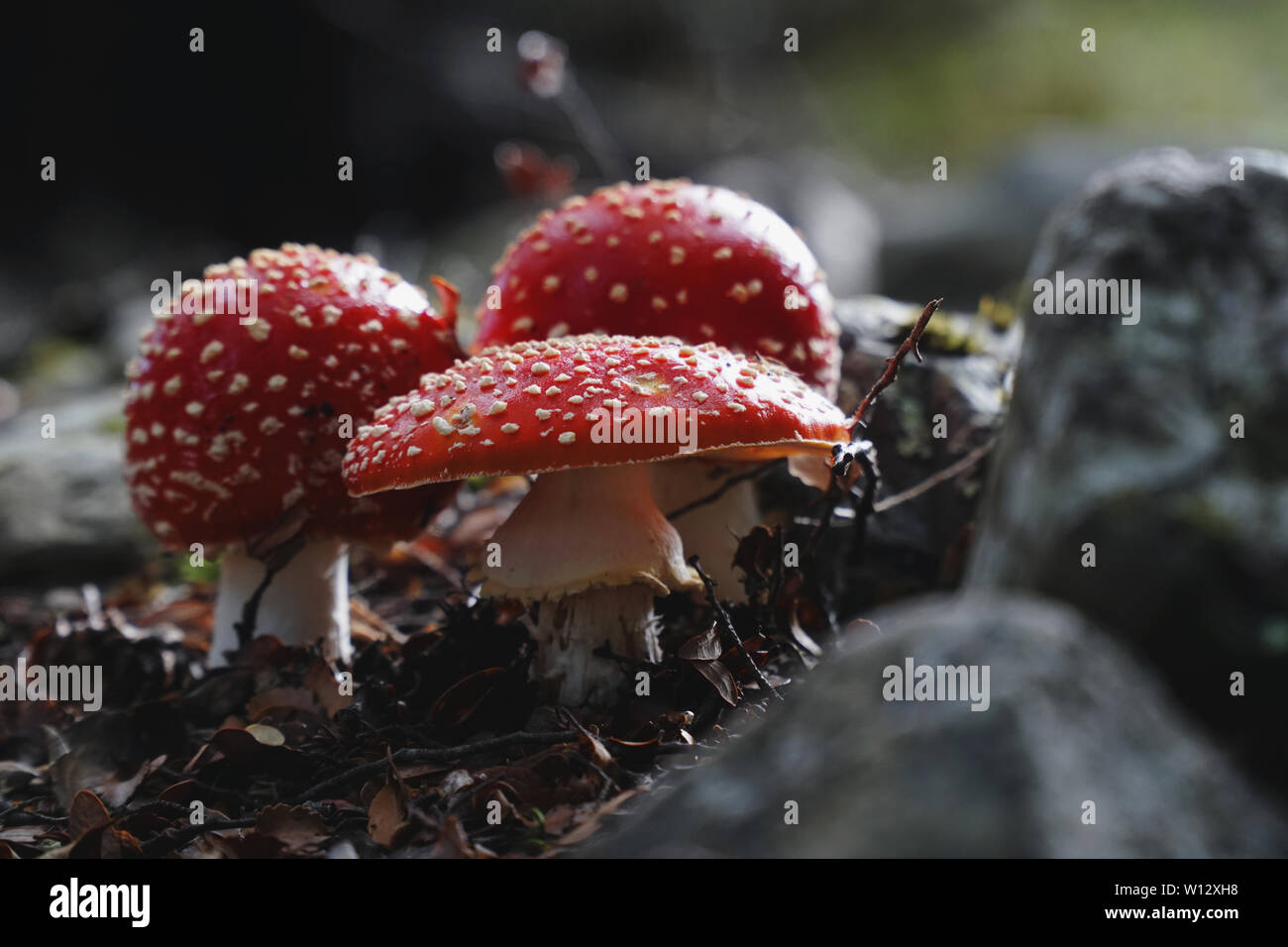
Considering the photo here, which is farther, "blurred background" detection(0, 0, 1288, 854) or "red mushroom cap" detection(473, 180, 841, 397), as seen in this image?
"red mushroom cap" detection(473, 180, 841, 397)

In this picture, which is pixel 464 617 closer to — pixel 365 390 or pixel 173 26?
pixel 365 390

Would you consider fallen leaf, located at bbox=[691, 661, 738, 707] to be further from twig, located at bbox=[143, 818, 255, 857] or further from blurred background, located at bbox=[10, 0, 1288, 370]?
blurred background, located at bbox=[10, 0, 1288, 370]
